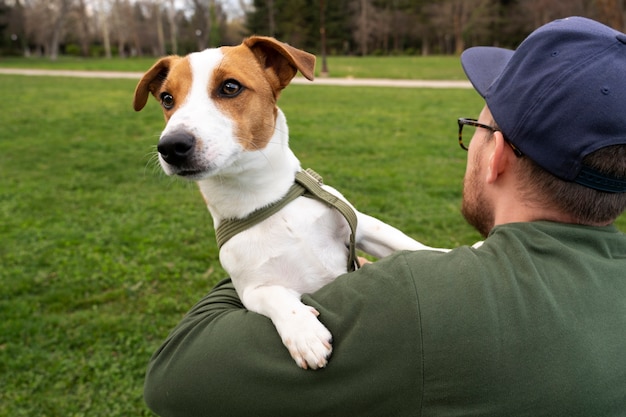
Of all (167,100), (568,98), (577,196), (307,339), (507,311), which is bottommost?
(307,339)

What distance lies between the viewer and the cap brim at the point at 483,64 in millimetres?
2008

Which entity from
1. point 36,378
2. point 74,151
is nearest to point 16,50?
point 74,151

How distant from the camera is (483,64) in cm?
211

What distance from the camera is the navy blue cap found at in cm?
142

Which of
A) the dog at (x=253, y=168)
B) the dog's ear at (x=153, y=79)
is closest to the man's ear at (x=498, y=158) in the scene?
the dog at (x=253, y=168)

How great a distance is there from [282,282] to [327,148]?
7483mm

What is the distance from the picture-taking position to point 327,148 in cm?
959

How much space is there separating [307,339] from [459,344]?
41cm

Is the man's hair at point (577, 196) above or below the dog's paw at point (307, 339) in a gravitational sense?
above

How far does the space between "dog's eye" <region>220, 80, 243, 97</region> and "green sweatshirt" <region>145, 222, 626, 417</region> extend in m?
1.19

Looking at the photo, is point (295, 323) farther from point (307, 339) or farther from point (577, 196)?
point (577, 196)

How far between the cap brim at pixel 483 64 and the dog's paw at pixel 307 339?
3.33 ft

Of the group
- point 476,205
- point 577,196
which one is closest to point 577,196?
point 577,196

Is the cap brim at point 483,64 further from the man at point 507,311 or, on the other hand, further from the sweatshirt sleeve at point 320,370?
the sweatshirt sleeve at point 320,370
